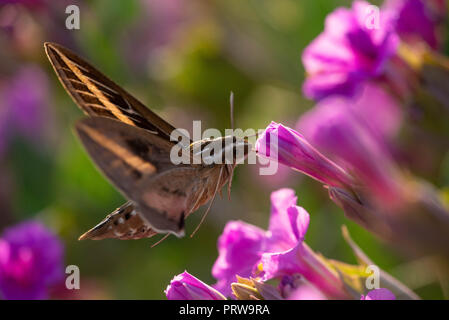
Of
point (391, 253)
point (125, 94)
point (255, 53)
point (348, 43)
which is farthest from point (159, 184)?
point (255, 53)

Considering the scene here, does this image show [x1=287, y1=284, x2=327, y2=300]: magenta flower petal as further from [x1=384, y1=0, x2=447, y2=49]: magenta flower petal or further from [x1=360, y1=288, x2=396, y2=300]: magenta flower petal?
[x1=384, y1=0, x2=447, y2=49]: magenta flower petal

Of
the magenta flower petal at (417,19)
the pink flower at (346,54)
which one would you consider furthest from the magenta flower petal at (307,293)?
the magenta flower petal at (417,19)

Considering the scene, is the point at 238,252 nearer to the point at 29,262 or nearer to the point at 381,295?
the point at 381,295

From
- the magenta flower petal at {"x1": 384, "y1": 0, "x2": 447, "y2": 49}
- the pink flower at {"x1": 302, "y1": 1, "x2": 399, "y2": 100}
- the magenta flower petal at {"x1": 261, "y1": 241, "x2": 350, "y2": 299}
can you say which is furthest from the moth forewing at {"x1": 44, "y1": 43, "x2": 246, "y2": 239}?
the magenta flower petal at {"x1": 384, "y1": 0, "x2": 447, "y2": 49}

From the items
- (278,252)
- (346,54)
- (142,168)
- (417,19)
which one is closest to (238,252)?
(278,252)

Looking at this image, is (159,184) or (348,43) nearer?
(159,184)

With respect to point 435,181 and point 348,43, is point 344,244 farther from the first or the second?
point 348,43

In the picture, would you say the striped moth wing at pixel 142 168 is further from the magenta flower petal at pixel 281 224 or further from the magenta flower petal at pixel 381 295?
the magenta flower petal at pixel 381 295

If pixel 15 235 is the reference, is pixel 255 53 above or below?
above
